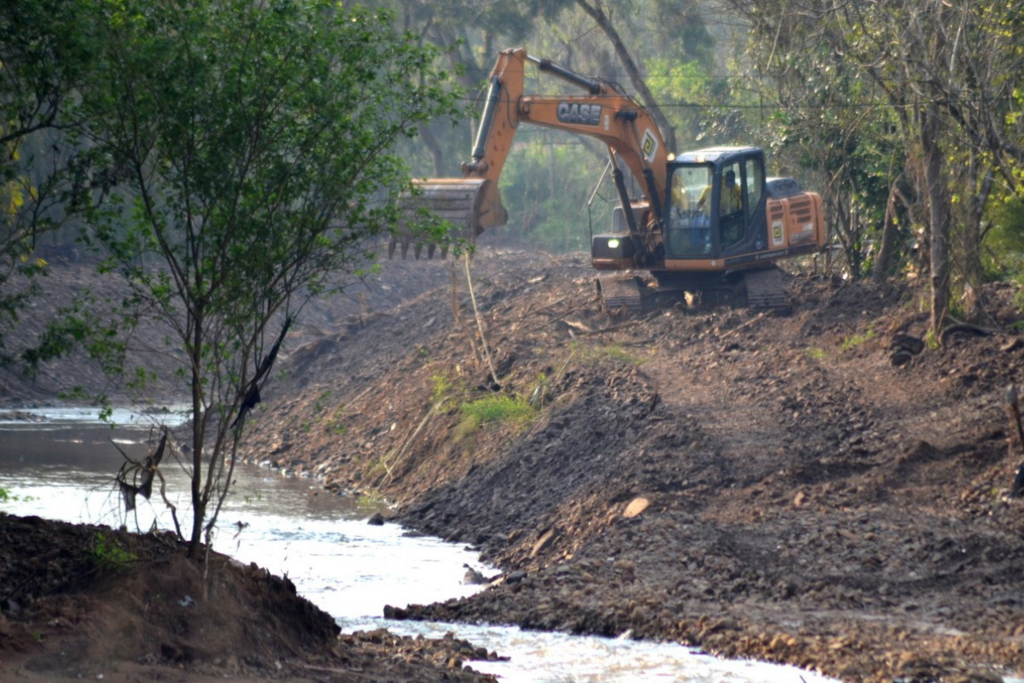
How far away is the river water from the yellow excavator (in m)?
6.49

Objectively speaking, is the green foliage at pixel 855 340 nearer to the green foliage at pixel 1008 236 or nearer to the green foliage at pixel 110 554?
the green foliage at pixel 1008 236

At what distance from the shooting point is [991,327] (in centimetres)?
1655

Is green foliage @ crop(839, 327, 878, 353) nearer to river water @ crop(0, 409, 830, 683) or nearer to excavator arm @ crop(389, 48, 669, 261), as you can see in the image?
excavator arm @ crop(389, 48, 669, 261)

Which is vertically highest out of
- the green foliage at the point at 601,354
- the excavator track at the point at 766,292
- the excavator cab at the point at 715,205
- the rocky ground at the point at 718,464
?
the excavator cab at the point at 715,205

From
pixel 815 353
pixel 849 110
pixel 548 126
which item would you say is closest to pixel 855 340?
pixel 815 353

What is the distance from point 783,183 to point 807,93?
1.94m

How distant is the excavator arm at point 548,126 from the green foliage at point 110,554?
23.4ft

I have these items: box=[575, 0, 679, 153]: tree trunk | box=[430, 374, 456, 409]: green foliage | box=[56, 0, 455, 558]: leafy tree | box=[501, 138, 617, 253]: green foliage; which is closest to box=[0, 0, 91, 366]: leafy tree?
box=[56, 0, 455, 558]: leafy tree

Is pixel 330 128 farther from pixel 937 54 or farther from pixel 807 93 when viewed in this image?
pixel 807 93

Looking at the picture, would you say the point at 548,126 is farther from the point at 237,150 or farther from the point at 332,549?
the point at 237,150

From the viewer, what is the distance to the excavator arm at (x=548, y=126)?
15.8m

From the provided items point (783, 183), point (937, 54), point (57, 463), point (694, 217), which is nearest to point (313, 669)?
point (937, 54)

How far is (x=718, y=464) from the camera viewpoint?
43.2 feet

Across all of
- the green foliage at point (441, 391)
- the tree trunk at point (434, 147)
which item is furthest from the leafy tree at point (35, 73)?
the tree trunk at point (434, 147)
